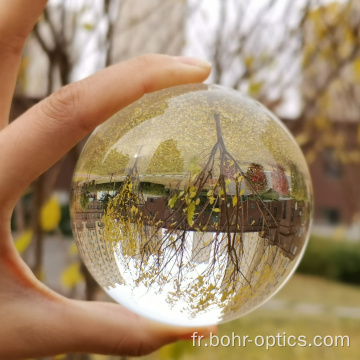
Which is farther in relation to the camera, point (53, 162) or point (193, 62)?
point (193, 62)

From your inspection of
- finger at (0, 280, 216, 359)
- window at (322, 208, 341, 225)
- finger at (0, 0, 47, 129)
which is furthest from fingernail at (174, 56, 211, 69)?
window at (322, 208, 341, 225)

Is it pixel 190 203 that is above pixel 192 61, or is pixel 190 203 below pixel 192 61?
below

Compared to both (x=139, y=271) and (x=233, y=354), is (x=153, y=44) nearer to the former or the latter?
(x=139, y=271)

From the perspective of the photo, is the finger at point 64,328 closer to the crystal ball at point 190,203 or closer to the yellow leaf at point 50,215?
the crystal ball at point 190,203

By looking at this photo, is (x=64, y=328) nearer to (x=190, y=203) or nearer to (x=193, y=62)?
(x=190, y=203)

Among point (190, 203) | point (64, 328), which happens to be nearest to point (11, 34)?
point (190, 203)
